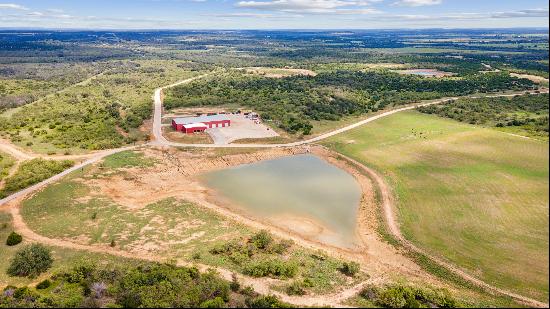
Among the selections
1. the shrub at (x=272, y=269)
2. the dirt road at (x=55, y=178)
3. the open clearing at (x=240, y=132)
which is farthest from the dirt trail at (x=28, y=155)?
the shrub at (x=272, y=269)

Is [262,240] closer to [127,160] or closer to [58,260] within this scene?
[58,260]

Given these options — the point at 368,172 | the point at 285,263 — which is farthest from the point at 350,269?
the point at 368,172

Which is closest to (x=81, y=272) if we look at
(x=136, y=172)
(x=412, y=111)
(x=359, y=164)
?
(x=136, y=172)

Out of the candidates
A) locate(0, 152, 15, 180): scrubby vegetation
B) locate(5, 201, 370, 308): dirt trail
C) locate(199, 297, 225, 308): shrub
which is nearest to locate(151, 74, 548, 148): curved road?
locate(0, 152, 15, 180): scrubby vegetation

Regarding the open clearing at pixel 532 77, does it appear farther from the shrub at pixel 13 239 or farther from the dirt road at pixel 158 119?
the shrub at pixel 13 239

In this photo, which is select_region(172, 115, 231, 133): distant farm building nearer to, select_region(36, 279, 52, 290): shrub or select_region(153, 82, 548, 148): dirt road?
select_region(153, 82, 548, 148): dirt road
